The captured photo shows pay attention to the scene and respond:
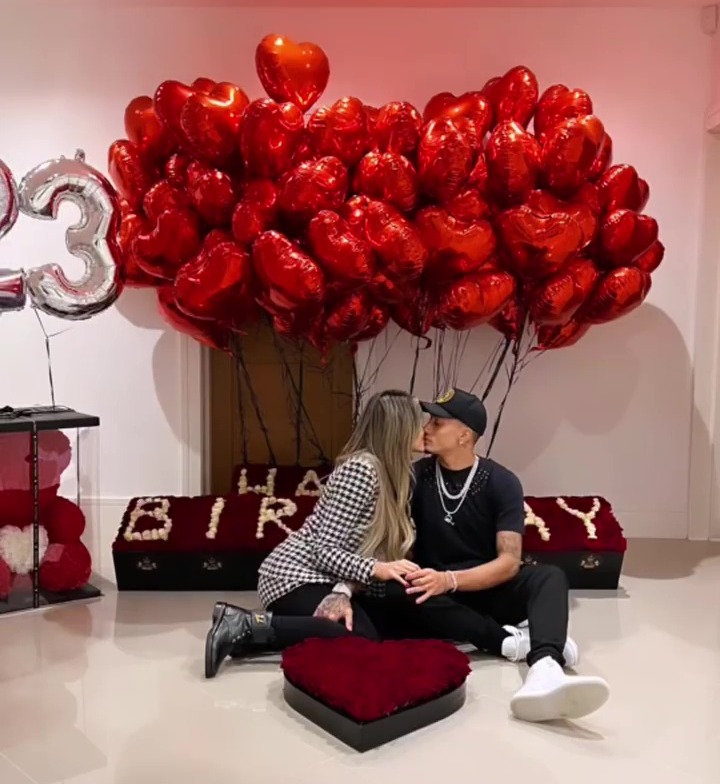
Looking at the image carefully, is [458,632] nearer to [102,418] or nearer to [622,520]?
[622,520]

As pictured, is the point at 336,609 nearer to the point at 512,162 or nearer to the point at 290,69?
the point at 512,162

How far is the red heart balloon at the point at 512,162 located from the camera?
12.4 feet

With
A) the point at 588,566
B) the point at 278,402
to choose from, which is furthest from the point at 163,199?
the point at 588,566

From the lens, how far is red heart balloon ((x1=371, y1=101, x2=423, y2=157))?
3869 mm

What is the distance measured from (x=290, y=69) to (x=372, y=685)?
2.69 m

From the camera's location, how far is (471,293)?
3.86m

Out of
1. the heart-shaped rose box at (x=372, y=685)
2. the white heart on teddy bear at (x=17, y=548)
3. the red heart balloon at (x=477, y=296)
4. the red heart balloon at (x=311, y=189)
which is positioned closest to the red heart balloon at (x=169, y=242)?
the red heart balloon at (x=311, y=189)

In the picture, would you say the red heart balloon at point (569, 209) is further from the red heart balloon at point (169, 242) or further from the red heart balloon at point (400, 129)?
the red heart balloon at point (169, 242)

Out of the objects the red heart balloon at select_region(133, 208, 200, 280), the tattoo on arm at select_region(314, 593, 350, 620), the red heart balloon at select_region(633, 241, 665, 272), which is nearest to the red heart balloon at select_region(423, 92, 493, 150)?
the red heart balloon at select_region(633, 241, 665, 272)

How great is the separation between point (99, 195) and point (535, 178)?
188cm

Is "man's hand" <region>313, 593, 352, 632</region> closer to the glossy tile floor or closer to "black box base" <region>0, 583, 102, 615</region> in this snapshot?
the glossy tile floor

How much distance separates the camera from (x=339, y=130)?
380 cm

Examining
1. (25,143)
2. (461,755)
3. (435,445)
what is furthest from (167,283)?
(461,755)

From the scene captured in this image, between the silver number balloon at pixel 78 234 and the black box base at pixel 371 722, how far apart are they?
1.74 m
